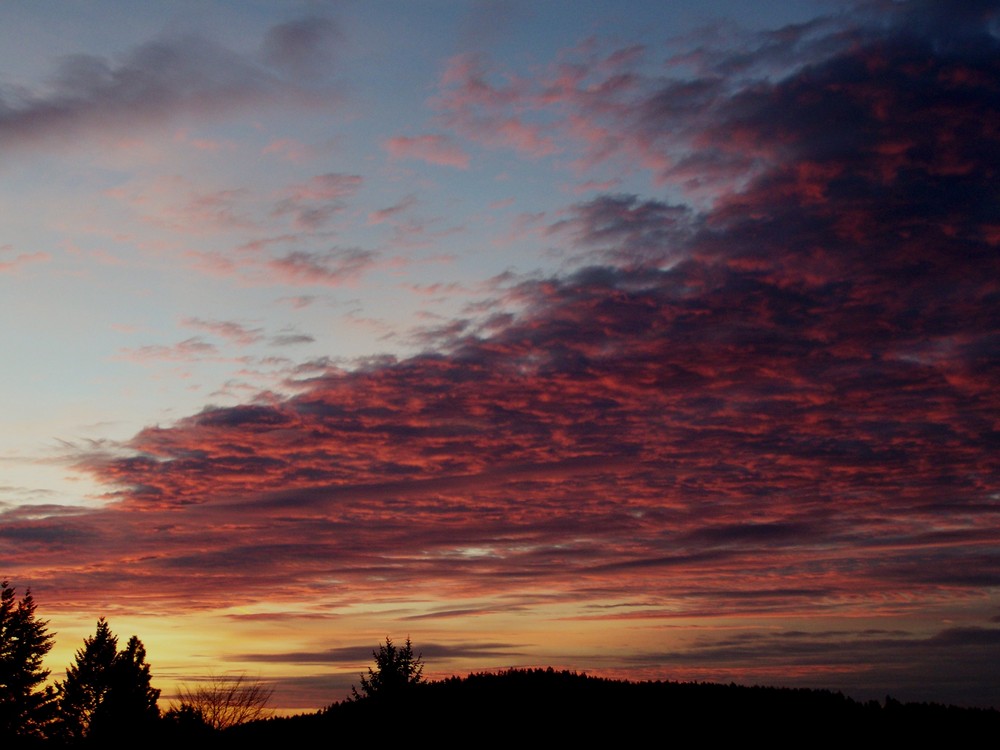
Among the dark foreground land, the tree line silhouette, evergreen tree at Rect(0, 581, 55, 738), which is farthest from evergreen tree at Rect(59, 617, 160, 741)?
the dark foreground land

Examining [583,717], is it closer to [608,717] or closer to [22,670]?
[608,717]

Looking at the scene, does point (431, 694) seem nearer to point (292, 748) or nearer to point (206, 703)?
point (292, 748)

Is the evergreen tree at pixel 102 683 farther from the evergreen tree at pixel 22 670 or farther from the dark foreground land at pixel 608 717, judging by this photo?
the dark foreground land at pixel 608 717

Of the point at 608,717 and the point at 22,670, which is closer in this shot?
the point at 608,717

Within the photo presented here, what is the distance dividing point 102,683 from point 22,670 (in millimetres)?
10193

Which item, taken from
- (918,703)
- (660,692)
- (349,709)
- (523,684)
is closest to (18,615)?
(349,709)

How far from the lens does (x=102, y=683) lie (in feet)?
234

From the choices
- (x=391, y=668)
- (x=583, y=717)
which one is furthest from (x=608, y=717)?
(x=391, y=668)

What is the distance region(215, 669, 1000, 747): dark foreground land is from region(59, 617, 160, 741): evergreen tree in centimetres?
3723

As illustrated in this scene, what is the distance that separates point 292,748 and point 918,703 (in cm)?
2118

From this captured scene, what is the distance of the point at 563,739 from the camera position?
26922mm

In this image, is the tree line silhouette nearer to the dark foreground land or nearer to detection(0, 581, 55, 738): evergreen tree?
the dark foreground land

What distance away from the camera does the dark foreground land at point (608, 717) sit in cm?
2508

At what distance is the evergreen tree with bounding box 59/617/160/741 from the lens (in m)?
67.7
